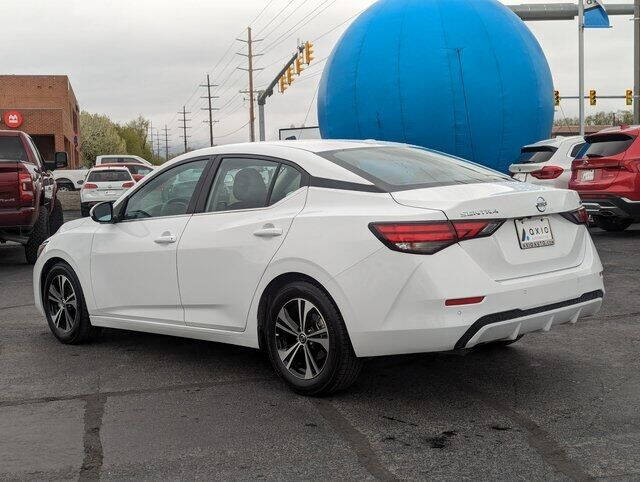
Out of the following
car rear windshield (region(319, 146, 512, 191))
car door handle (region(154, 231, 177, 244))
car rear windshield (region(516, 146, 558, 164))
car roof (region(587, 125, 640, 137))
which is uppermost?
car roof (region(587, 125, 640, 137))

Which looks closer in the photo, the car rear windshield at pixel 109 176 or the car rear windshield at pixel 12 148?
the car rear windshield at pixel 12 148

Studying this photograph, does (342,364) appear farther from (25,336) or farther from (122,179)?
(122,179)

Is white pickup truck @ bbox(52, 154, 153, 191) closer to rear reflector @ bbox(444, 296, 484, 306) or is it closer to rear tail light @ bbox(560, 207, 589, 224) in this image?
rear tail light @ bbox(560, 207, 589, 224)

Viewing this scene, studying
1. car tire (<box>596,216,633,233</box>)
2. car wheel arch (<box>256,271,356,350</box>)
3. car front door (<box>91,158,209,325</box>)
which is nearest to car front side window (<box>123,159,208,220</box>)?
car front door (<box>91,158,209,325</box>)

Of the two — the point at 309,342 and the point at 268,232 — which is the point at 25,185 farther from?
the point at 309,342

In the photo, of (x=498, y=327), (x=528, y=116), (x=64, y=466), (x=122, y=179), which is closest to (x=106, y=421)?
(x=64, y=466)

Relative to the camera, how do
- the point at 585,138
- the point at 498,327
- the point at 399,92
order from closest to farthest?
the point at 498,327 < the point at 585,138 < the point at 399,92

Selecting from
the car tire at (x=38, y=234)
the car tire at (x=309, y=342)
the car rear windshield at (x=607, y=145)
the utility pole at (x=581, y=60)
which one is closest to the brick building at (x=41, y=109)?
the utility pole at (x=581, y=60)

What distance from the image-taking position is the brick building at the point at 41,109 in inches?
2419

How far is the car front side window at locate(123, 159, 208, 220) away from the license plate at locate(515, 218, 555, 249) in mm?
2231

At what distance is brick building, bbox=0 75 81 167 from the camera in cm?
6144

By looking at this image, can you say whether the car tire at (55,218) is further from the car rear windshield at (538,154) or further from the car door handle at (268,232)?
the car door handle at (268,232)

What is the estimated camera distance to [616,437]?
4.14 metres

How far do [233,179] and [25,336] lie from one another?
2.69 m
